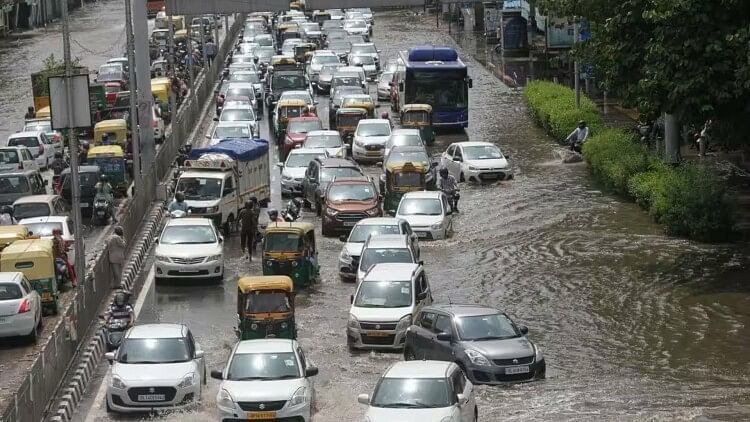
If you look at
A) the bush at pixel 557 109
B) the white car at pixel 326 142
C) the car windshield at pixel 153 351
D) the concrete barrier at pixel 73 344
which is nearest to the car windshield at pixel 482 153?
the white car at pixel 326 142

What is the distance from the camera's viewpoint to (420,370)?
22672 millimetres

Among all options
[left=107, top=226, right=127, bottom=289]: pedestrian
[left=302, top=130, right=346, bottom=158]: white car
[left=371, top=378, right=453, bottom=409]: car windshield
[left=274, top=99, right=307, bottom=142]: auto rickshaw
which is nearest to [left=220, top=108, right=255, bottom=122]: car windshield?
[left=274, top=99, right=307, bottom=142]: auto rickshaw

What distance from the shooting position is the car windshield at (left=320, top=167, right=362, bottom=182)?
47.0m

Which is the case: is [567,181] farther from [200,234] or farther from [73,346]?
[73,346]

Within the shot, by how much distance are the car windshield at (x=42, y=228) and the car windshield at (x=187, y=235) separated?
3.13 metres

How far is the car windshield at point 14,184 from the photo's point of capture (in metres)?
46.8

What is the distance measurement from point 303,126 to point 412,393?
3628 cm

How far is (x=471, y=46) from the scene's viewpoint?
99500 millimetres

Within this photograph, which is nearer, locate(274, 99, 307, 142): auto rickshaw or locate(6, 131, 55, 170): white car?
locate(6, 131, 55, 170): white car

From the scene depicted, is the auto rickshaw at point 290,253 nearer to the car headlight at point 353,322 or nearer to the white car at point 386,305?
the white car at point 386,305

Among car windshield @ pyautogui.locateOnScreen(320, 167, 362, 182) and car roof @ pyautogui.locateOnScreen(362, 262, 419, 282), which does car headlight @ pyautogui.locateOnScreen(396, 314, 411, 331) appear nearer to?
→ car roof @ pyautogui.locateOnScreen(362, 262, 419, 282)

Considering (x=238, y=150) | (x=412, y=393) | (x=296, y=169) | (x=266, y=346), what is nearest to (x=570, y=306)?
(x=266, y=346)

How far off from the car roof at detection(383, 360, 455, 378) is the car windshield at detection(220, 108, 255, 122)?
128 ft

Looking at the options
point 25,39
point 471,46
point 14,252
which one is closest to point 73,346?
point 14,252
